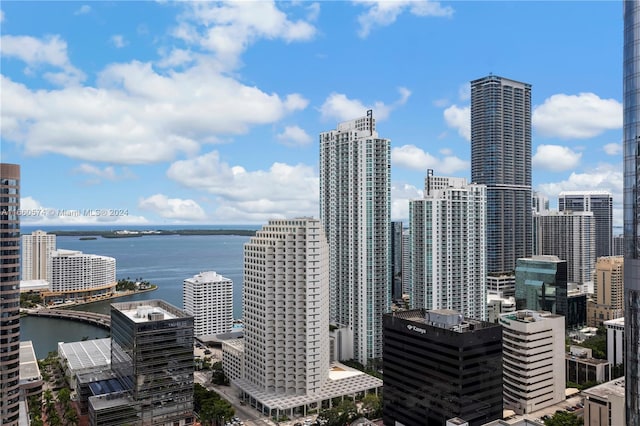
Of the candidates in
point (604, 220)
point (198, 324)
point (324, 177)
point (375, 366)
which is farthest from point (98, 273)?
point (604, 220)

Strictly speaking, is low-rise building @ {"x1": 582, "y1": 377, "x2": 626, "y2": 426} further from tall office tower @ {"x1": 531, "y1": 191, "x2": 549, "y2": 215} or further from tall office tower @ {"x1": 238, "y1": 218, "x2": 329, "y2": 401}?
tall office tower @ {"x1": 531, "y1": 191, "x2": 549, "y2": 215}

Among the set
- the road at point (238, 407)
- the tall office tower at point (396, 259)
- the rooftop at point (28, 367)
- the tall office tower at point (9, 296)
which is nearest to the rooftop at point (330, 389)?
the road at point (238, 407)

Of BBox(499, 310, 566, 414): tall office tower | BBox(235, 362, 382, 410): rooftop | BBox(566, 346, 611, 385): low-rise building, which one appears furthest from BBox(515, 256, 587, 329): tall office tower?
BBox(235, 362, 382, 410): rooftop

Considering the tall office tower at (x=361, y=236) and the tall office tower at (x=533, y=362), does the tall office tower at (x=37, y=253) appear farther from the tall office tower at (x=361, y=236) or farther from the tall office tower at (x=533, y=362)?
the tall office tower at (x=533, y=362)

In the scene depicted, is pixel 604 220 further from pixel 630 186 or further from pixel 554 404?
pixel 630 186

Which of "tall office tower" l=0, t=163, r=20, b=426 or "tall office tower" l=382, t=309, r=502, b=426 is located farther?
"tall office tower" l=382, t=309, r=502, b=426

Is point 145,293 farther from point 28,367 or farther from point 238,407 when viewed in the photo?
point 238,407
